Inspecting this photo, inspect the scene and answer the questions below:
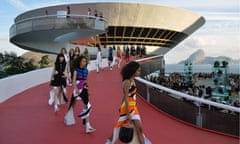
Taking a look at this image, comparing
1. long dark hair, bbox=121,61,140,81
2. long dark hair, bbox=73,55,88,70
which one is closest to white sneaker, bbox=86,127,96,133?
long dark hair, bbox=73,55,88,70

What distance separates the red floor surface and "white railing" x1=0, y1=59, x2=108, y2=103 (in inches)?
17.4

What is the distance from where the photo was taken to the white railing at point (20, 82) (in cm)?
938

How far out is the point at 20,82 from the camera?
11.0 metres

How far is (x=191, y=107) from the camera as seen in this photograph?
7.23 metres

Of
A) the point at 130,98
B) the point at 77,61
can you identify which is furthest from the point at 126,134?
the point at 77,61

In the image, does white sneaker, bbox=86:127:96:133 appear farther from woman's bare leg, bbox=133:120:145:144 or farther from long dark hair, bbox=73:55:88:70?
woman's bare leg, bbox=133:120:145:144

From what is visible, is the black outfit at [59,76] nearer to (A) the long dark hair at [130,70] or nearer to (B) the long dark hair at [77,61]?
(B) the long dark hair at [77,61]

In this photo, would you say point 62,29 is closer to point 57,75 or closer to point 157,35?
point 57,75

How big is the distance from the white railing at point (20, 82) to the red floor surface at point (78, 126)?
0.44 metres

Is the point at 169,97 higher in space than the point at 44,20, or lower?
lower

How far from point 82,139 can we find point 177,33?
172 ft

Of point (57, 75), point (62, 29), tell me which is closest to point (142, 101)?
point (57, 75)

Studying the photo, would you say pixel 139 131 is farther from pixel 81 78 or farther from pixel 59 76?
pixel 59 76

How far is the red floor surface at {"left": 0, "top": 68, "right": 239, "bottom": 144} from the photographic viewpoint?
561 centimetres
